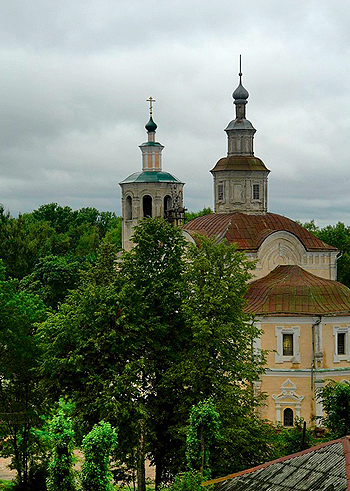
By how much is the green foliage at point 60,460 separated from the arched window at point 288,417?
700 inches

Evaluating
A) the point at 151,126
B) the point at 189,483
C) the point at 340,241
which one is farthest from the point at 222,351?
the point at 340,241

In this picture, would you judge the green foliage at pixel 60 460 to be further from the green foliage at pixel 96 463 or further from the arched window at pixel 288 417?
the arched window at pixel 288 417

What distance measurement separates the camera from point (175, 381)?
24.0m

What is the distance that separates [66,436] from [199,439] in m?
3.51

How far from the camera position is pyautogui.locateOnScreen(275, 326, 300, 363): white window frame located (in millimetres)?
34000

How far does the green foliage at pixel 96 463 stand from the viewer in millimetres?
16672

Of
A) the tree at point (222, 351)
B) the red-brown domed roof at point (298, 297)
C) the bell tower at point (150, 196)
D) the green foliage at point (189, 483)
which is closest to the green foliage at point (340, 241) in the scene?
the bell tower at point (150, 196)

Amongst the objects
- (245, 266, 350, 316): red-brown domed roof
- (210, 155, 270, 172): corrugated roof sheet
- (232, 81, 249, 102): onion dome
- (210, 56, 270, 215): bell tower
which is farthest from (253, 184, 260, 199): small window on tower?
(245, 266, 350, 316): red-brown domed roof

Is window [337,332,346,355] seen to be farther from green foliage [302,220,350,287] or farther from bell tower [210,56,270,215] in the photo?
green foliage [302,220,350,287]

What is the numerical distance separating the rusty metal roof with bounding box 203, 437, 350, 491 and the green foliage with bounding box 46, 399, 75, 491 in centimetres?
302

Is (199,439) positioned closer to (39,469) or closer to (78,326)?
(78,326)

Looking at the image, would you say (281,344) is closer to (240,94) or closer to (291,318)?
(291,318)

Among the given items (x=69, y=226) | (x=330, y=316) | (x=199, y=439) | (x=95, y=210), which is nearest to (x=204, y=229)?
(x=330, y=316)

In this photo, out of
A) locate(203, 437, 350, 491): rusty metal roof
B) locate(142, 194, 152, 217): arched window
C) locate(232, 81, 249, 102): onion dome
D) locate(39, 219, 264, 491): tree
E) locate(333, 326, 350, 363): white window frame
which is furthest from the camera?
locate(142, 194, 152, 217): arched window
